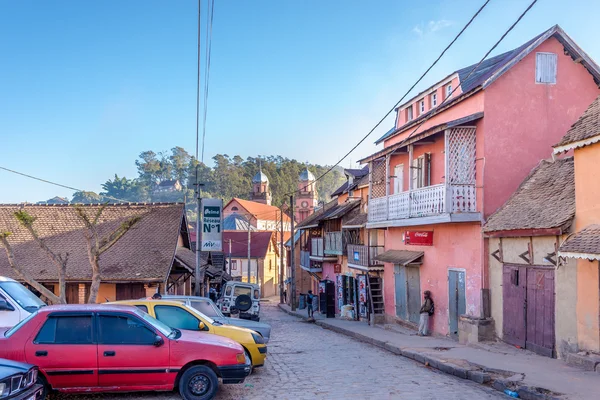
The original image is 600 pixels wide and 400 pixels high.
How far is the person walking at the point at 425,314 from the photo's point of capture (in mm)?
19734

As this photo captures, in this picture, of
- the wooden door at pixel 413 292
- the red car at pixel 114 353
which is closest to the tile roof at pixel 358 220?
the wooden door at pixel 413 292

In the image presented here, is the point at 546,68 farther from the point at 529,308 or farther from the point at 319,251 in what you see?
the point at 319,251

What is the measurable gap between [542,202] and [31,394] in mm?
12526

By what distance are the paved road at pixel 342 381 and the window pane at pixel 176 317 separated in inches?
61.2

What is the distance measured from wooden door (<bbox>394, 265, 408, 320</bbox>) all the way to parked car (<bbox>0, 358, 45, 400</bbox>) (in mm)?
17043

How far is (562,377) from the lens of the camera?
11.1 metres

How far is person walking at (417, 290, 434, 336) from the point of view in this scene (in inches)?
777

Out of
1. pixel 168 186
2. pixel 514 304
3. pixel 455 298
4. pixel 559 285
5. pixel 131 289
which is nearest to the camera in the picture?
pixel 559 285

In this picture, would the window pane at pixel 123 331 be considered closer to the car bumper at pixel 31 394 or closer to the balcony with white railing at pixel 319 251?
the car bumper at pixel 31 394

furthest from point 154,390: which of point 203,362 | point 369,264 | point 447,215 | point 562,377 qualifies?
point 369,264

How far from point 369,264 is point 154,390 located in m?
18.0

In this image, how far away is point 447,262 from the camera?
62.7ft

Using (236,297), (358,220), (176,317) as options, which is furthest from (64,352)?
(358,220)

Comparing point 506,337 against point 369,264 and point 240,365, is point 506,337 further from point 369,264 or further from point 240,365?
point 369,264
